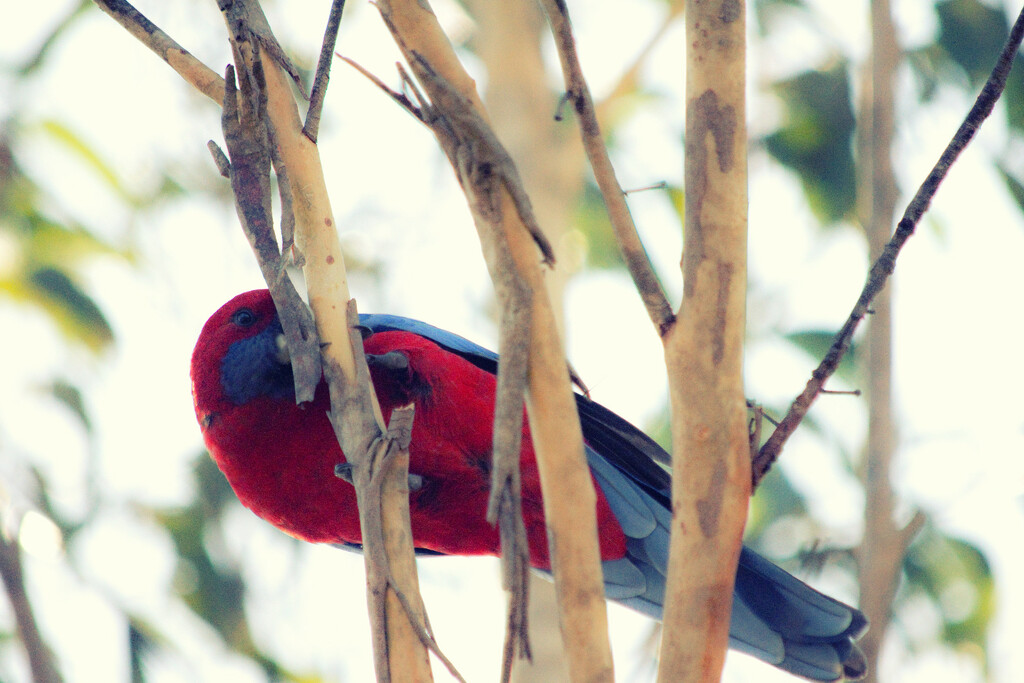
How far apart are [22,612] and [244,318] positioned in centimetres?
69

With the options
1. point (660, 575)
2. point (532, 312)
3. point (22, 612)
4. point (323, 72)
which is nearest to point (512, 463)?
point (532, 312)

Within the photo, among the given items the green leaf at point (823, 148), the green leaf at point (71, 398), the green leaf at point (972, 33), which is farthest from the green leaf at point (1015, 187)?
the green leaf at point (71, 398)

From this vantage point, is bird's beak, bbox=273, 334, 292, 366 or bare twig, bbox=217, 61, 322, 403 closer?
bare twig, bbox=217, 61, 322, 403

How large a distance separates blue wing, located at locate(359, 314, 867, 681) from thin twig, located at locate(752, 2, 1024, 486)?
1.00 metres

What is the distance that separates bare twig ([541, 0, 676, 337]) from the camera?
1055 millimetres

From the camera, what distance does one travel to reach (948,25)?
119 inches

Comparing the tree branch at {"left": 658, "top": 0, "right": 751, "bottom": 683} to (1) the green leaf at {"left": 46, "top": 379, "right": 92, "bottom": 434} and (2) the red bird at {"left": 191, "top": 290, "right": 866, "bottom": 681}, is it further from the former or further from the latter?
(1) the green leaf at {"left": 46, "top": 379, "right": 92, "bottom": 434}

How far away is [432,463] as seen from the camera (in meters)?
1.90

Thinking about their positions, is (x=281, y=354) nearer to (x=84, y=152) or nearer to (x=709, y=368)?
(x=709, y=368)

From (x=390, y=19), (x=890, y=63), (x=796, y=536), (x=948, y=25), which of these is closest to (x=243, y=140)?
(x=390, y=19)

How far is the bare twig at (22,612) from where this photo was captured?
5.74 ft

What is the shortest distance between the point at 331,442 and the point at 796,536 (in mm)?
2284

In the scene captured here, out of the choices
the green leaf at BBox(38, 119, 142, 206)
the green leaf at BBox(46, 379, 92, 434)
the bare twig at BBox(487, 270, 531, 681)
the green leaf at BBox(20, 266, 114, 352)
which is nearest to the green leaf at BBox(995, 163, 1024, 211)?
the bare twig at BBox(487, 270, 531, 681)

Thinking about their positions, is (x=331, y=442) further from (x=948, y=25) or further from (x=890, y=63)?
(x=948, y=25)
